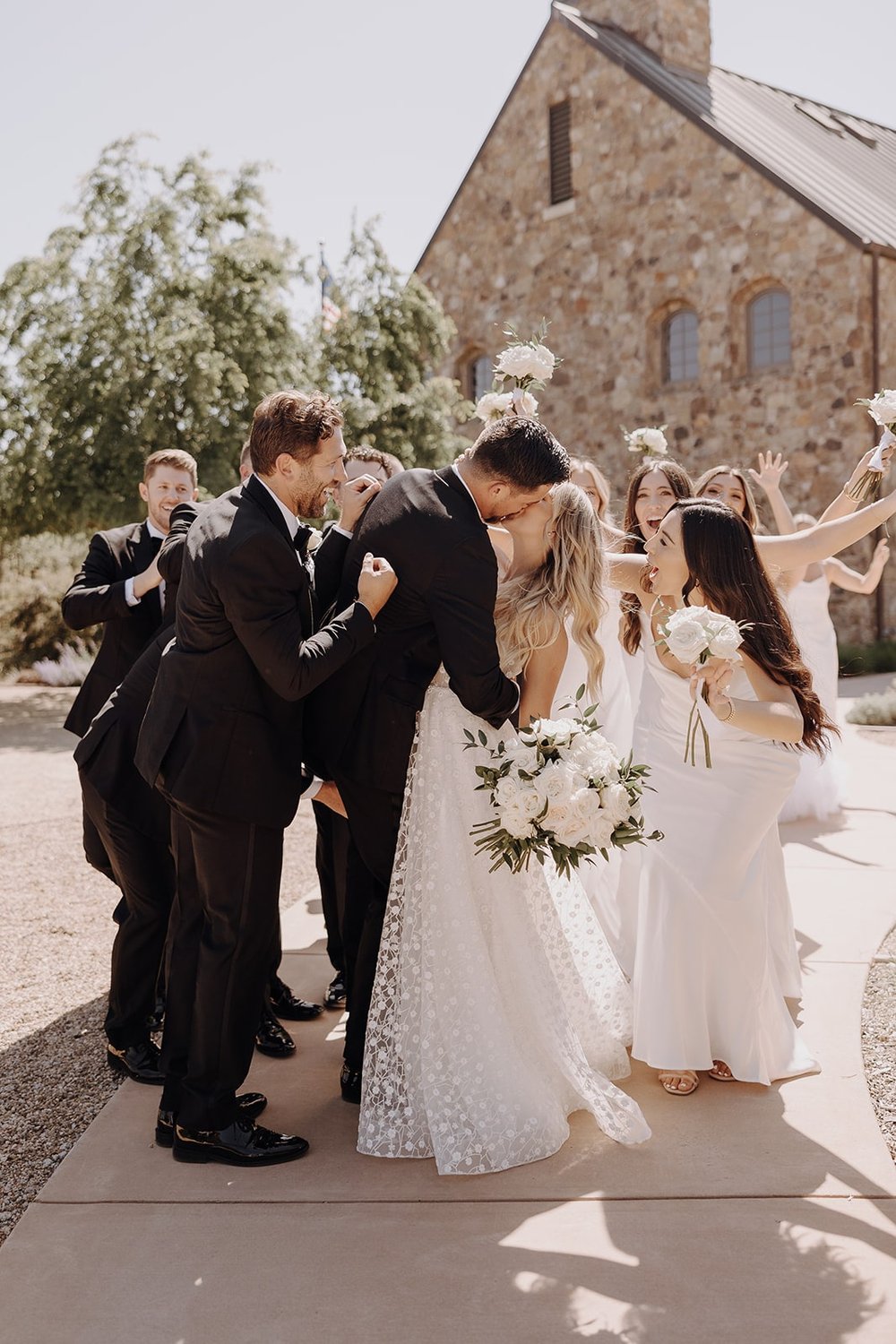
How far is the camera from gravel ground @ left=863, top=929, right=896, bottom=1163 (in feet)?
12.4

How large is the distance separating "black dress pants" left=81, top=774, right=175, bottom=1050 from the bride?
1.02m

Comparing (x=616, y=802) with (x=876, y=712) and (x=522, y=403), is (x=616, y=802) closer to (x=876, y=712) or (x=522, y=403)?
(x=522, y=403)

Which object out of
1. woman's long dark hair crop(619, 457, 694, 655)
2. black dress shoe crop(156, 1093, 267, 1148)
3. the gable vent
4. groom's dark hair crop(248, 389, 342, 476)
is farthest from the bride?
the gable vent

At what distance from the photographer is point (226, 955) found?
3455mm

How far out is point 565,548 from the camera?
3.86m

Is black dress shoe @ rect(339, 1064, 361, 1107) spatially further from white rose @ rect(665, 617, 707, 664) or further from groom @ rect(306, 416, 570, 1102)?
white rose @ rect(665, 617, 707, 664)

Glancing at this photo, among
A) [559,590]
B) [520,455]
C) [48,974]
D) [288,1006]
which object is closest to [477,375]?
[48,974]

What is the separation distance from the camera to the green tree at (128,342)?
14383mm

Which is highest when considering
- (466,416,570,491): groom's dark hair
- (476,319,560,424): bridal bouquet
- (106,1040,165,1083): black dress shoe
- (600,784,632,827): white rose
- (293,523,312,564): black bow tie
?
(476,319,560,424): bridal bouquet

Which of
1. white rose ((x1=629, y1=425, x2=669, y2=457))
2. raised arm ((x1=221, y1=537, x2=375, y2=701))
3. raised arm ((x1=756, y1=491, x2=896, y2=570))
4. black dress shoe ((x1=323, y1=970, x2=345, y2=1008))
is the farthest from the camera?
white rose ((x1=629, y1=425, x2=669, y2=457))

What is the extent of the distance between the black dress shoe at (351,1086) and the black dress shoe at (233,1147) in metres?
0.42

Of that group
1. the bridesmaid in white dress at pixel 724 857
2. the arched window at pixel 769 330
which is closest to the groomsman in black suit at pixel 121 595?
the bridesmaid in white dress at pixel 724 857

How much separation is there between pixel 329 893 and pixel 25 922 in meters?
2.18

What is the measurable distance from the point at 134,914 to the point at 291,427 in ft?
6.45
